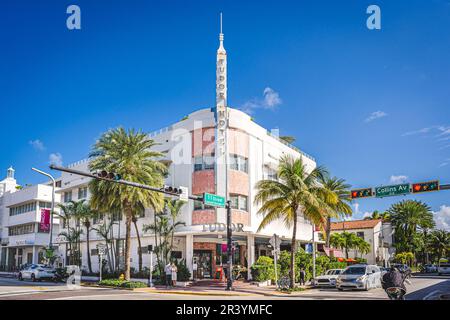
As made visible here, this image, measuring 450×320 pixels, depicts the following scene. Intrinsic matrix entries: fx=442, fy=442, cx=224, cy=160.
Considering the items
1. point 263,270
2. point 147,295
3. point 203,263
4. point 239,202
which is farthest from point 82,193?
point 147,295

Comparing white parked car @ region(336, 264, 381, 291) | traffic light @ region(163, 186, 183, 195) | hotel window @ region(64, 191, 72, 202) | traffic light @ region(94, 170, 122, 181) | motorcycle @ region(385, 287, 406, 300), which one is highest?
hotel window @ region(64, 191, 72, 202)

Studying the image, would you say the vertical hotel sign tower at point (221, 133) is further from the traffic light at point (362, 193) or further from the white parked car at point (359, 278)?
the traffic light at point (362, 193)

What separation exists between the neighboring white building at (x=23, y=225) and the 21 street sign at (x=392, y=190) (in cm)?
3882

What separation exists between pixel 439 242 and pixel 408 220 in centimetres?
2253

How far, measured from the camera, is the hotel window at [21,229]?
5771 centimetres

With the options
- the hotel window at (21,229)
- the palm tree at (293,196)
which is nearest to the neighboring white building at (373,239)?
the palm tree at (293,196)

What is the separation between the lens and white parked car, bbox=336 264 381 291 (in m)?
26.6

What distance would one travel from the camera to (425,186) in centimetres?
3009

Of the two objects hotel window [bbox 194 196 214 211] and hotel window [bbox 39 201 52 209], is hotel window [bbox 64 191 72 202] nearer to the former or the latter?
hotel window [bbox 39 201 52 209]

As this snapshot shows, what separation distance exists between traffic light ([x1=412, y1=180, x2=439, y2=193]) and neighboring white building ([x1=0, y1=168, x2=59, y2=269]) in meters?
41.9

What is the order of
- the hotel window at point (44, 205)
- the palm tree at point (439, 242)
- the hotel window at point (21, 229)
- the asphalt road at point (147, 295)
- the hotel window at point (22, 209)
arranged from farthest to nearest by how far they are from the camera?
1. the palm tree at point (439, 242)
2. the hotel window at point (21, 229)
3. the hotel window at point (22, 209)
4. the hotel window at point (44, 205)
5. the asphalt road at point (147, 295)

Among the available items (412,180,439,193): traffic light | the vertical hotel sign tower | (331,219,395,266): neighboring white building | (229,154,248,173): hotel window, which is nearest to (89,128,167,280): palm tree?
the vertical hotel sign tower

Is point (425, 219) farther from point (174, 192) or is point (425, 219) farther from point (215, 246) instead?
point (174, 192)

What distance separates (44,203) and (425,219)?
61.4 meters
